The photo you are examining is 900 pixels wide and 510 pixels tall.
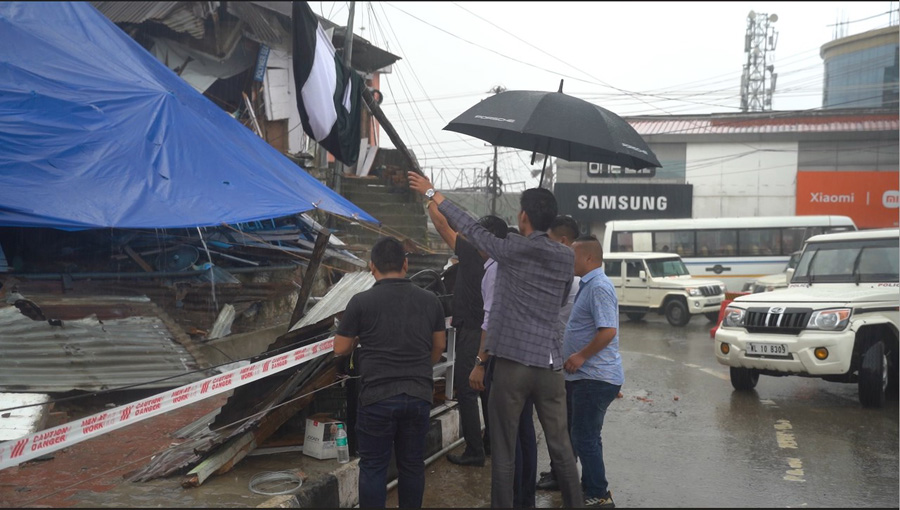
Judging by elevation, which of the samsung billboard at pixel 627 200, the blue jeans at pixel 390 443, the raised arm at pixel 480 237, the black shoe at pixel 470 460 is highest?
the samsung billboard at pixel 627 200

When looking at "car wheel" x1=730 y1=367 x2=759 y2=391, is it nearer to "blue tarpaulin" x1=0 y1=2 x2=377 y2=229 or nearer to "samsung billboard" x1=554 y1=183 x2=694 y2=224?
"blue tarpaulin" x1=0 y1=2 x2=377 y2=229

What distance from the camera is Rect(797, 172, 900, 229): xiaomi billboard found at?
29.0 meters

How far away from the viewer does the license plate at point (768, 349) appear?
8.11 m

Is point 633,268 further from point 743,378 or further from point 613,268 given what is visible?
point 743,378

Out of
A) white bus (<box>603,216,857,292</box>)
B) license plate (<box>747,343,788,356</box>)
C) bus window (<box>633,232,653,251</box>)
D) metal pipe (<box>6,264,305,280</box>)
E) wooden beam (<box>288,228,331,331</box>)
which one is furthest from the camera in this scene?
bus window (<box>633,232,653,251</box>)

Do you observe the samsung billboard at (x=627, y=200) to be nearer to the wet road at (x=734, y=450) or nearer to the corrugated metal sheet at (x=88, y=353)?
the wet road at (x=734, y=450)

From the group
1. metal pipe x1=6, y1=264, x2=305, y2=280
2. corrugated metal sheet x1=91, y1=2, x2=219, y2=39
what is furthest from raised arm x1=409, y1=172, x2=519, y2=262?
corrugated metal sheet x1=91, y1=2, x2=219, y2=39

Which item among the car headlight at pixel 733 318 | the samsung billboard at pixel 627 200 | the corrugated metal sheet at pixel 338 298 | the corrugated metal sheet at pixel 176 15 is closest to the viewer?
the corrugated metal sheet at pixel 338 298

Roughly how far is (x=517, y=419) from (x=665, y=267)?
49.7 ft

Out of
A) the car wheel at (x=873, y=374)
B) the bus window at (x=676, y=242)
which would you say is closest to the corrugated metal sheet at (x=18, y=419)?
the car wheel at (x=873, y=374)

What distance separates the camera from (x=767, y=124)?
32000 mm

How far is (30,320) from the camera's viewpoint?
6359mm

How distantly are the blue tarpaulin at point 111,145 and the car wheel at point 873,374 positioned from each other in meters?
5.68

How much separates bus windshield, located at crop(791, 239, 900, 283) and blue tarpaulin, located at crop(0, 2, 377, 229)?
242 inches
